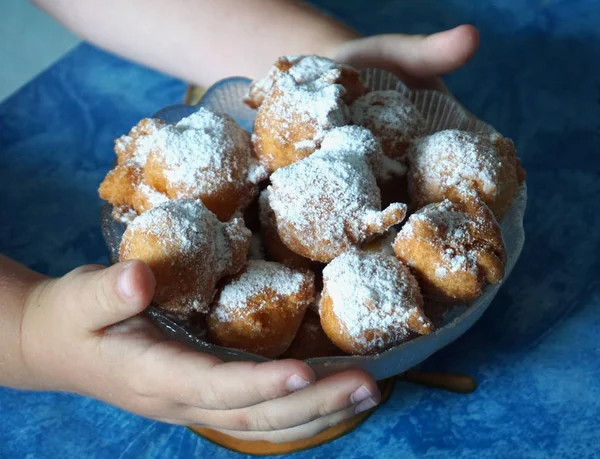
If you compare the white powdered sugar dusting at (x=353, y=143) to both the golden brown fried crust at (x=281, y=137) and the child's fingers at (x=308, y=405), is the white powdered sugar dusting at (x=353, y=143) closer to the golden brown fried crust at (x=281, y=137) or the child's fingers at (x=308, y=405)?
the golden brown fried crust at (x=281, y=137)

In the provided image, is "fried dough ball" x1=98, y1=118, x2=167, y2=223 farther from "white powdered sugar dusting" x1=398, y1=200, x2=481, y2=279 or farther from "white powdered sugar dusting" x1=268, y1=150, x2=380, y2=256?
"white powdered sugar dusting" x1=398, y1=200, x2=481, y2=279

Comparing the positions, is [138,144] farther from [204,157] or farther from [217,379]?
[217,379]

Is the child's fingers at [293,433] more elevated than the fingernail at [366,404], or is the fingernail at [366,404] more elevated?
the fingernail at [366,404]

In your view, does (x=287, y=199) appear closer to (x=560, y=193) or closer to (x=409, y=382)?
(x=409, y=382)

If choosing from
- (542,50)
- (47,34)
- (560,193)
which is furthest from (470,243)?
(47,34)

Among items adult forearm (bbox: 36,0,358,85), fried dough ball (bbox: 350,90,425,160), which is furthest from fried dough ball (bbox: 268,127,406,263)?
adult forearm (bbox: 36,0,358,85)

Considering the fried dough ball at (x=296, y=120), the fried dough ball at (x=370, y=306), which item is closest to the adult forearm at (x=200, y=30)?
the fried dough ball at (x=296, y=120)
